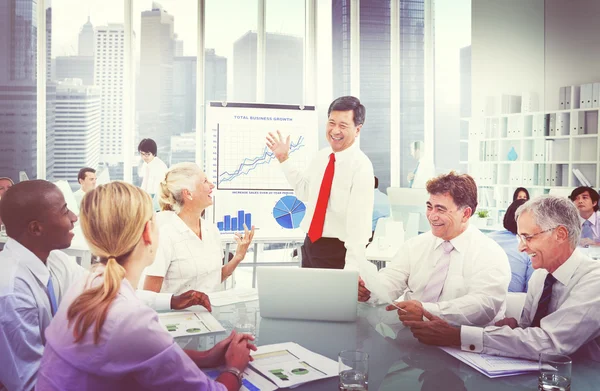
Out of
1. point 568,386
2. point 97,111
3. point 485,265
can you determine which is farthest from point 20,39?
point 568,386

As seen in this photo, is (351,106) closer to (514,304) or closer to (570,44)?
(514,304)

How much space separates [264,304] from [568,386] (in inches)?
45.1

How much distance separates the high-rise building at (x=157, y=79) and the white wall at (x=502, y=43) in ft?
15.4

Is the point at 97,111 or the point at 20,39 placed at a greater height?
the point at 20,39

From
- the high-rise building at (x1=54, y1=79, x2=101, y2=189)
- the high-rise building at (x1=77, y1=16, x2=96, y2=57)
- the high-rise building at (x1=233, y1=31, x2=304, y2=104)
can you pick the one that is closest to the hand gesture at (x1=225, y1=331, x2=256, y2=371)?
the high-rise building at (x1=233, y1=31, x2=304, y2=104)

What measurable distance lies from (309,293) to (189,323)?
48 centimetres

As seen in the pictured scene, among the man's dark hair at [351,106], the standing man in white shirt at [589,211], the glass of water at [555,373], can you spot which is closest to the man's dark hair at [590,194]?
the standing man in white shirt at [589,211]

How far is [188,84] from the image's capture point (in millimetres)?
7492

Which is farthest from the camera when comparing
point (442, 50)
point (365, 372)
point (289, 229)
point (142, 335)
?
point (442, 50)

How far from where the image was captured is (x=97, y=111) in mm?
7363

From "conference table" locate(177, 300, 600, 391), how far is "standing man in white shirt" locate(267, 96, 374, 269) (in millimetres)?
1024

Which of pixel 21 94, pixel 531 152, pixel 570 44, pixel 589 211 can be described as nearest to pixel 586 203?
pixel 589 211

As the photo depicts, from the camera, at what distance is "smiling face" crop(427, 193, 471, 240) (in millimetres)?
2338

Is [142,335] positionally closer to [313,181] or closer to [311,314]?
[311,314]
